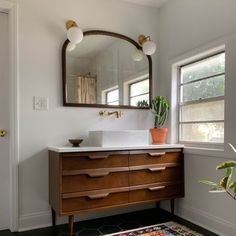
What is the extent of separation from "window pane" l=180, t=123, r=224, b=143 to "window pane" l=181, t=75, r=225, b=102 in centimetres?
29

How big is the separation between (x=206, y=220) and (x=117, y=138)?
3.75ft

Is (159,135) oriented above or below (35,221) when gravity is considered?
above

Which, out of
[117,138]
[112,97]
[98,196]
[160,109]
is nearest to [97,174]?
[98,196]

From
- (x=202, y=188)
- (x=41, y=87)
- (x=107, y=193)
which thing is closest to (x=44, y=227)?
(x=107, y=193)

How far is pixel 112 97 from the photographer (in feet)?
8.87

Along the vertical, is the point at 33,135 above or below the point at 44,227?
above

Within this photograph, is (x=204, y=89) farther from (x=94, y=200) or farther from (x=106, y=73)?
(x=94, y=200)

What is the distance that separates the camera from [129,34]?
9.29 ft

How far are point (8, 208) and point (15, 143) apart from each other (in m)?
0.63

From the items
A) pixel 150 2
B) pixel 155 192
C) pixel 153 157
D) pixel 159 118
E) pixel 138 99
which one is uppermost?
pixel 150 2

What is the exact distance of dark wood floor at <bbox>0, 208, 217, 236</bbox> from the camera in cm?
221

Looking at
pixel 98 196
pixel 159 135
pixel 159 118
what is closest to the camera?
pixel 98 196

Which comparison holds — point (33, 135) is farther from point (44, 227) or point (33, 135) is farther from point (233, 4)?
point (233, 4)

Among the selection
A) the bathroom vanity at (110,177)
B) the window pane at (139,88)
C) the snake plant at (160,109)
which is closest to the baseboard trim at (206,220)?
the bathroom vanity at (110,177)
